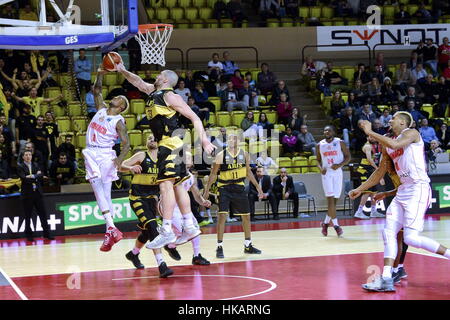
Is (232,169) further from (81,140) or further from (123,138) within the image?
(81,140)

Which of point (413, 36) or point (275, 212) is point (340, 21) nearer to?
point (413, 36)

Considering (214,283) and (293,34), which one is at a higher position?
(293,34)

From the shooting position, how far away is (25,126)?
18906 mm

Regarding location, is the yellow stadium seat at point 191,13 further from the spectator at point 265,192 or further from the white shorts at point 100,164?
the white shorts at point 100,164

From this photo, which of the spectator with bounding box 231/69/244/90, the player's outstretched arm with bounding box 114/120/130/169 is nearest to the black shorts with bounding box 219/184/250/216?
the player's outstretched arm with bounding box 114/120/130/169

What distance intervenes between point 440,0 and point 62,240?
1706cm

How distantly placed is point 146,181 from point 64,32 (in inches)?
126

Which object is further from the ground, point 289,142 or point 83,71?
point 83,71

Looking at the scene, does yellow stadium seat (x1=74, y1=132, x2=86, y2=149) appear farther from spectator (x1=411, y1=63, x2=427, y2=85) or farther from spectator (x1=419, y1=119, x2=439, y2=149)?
spectator (x1=411, y1=63, x2=427, y2=85)

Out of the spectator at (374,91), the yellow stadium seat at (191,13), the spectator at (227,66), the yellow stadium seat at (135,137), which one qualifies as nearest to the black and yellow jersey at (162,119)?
the yellow stadium seat at (135,137)

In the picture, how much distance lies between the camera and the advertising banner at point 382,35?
85.4ft

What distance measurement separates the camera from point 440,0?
27656 millimetres

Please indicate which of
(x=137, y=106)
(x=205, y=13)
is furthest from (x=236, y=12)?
A: (x=137, y=106)

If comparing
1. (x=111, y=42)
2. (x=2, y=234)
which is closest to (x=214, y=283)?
(x=111, y=42)
